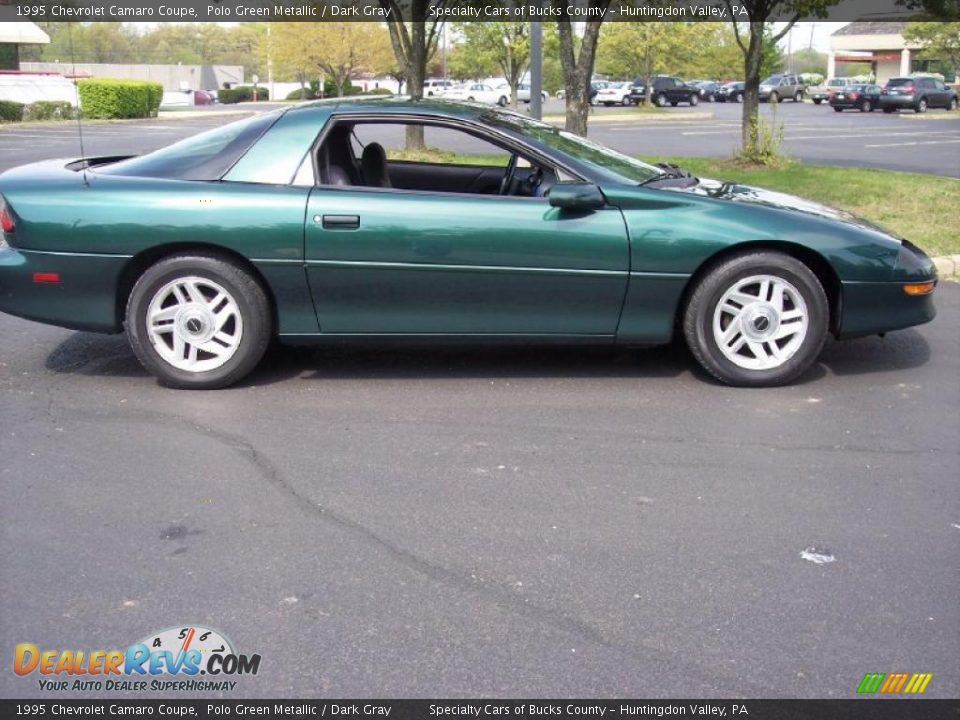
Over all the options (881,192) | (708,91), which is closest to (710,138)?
(881,192)

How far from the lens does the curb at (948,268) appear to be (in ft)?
27.4

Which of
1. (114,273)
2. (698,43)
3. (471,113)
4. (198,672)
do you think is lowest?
(198,672)

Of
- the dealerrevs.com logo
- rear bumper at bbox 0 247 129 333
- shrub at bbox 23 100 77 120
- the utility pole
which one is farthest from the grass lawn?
A: shrub at bbox 23 100 77 120

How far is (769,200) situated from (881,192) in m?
Result: 6.87

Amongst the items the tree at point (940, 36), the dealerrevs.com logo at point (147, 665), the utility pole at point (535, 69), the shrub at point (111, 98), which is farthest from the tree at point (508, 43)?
the dealerrevs.com logo at point (147, 665)

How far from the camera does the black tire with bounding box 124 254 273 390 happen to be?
5418mm

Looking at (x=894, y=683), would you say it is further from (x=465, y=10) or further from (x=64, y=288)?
(x=465, y=10)

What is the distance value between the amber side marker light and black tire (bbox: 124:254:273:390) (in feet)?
10.8

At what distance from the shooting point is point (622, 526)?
398cm

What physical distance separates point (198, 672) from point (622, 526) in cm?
163

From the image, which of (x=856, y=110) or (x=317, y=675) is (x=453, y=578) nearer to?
(x=317, y=675)

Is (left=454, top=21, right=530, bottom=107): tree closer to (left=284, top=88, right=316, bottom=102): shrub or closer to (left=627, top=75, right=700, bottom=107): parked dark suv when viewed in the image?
(left=627, top=75, right=700, bottom=107): parked dark suv

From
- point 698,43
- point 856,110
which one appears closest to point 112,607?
point 856,110

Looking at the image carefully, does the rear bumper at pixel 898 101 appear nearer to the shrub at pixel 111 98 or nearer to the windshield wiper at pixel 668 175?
the shrub at pixel 111 98
